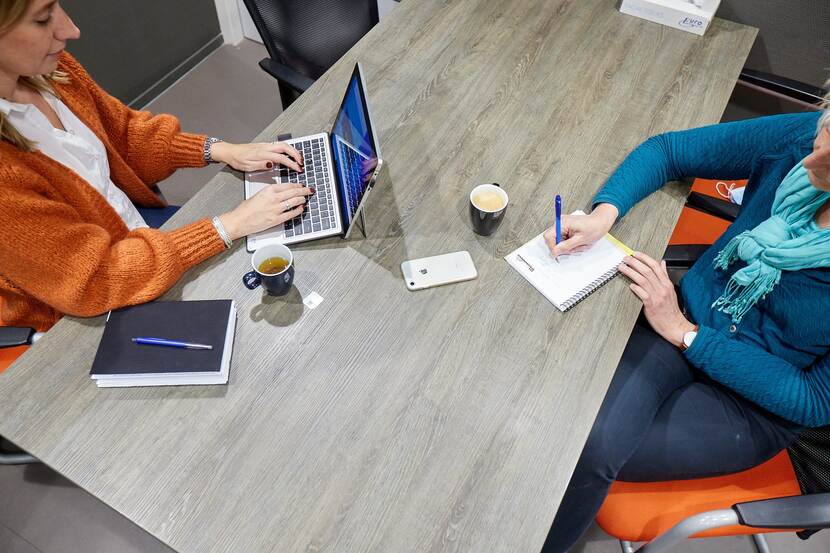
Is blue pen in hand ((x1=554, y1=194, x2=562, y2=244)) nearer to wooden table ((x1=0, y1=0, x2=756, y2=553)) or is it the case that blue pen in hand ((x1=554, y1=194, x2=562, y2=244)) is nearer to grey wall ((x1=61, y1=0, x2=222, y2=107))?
wooden table ((x1=0, y1=0, x2=756, y2=553))

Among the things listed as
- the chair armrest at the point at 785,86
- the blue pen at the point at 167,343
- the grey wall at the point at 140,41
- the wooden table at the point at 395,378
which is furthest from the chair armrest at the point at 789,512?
the grey wall at the point at 140,41

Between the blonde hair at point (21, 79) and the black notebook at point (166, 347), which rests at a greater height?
the blonde hair at point (21, 79)

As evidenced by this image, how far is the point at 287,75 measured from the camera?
1771mm

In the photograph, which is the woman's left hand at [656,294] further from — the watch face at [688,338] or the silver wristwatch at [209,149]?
the silver wristwatch at [209,149]

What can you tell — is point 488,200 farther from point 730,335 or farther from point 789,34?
point 789,34

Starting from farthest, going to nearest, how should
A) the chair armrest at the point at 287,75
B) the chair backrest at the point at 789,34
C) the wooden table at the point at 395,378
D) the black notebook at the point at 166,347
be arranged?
the chair backrest at the point at 789,34
the chair armrest at the point at 287,75
the black notebook at the point at 166,347
the wooden table at the point at 395,378

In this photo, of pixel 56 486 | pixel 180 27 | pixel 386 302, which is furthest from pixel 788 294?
pixel 180 27

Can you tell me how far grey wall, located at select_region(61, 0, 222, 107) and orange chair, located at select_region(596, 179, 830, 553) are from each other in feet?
8.94

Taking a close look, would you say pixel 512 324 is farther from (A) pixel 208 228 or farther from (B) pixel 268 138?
(B) pixel 268 138

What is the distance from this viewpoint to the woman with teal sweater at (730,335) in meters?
1.20

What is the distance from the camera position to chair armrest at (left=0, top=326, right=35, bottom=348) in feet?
4.01

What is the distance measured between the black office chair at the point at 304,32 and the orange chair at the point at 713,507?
1.45 meters

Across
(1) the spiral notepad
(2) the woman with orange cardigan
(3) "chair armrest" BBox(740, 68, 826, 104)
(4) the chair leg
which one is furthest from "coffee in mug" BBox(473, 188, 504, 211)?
(4) the chair leg

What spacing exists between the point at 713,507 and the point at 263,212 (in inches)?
47.4
